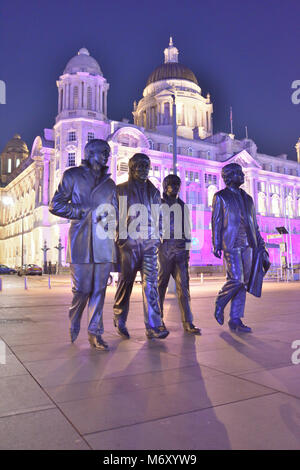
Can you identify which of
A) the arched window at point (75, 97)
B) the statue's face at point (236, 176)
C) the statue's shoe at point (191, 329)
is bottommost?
the statue's shoe at point (191, 329)

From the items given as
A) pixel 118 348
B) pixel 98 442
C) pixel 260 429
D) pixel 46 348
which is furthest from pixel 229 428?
pixel 46 348

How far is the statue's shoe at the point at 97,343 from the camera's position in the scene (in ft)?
Answer: 14.0

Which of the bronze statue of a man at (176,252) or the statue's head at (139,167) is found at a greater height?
the statue's head at (139,167)

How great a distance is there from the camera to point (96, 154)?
470cm

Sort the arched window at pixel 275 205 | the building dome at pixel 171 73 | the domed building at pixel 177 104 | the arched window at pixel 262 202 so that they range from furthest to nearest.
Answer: the building dome at pixel 171 73 → the arched window at pixel 275 205 → the domed building at pixel 177 104 → the arched window at pixel 262 202

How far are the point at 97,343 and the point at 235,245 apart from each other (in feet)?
7.98

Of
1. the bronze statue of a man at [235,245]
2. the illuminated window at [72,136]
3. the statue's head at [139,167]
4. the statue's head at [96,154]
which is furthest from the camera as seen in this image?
the illuminated window at [72,136]

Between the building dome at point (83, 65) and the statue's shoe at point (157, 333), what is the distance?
161 feet

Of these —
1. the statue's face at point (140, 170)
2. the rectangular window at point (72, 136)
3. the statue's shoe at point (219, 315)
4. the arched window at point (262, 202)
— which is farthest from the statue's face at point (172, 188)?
the arched window at point (262, 202)

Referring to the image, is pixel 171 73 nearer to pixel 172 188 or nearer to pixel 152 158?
pixel 152 158

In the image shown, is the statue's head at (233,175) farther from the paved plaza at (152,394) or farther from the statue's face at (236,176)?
the paved plaza at (152,394)

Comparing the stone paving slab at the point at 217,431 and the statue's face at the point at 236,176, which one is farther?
the statue's face at the point at 236,176

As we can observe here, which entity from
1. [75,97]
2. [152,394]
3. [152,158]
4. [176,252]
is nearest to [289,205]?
[152,158]
